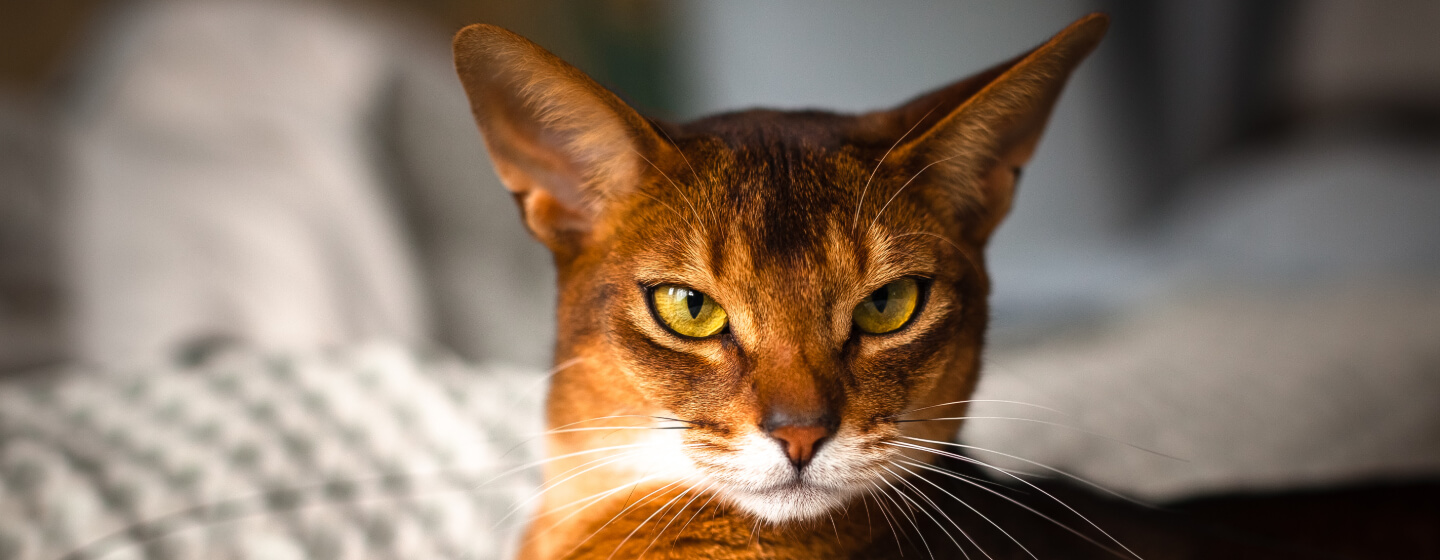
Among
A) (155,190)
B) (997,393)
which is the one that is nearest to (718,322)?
(997,393)

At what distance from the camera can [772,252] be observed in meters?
0.58

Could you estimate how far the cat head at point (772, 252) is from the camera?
1.82 feet

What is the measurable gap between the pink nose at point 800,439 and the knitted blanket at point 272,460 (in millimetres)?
285

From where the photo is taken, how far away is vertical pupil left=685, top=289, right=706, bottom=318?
60 cm

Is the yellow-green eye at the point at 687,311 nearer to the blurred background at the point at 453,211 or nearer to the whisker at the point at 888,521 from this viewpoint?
the whisker at the point at 888,521

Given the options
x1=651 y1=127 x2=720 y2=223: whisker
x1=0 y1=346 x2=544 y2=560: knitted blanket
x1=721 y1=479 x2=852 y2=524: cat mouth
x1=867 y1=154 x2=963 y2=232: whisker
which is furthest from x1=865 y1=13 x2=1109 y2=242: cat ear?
x1=0 y1=346 x2=544 y2=560: knitted blanket

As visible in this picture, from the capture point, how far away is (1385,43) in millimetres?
2254

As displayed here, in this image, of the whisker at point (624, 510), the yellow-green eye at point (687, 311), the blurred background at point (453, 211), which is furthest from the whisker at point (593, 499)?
the blurred background at point (453, 211)

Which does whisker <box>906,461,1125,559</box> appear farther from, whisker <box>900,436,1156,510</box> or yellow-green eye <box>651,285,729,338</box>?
yellow-green eye <box>651,285,729,338</box>

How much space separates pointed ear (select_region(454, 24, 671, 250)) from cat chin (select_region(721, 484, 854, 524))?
0.25m

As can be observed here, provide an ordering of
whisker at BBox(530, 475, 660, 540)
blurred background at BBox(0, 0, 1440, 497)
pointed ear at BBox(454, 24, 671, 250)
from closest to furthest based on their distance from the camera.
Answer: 1. pointed ear at BBox(454, 24, 671, 250)
2. whisker at BBox(530, 475, 660, 540)
3. blurred background at BBox(0, 0, 1440, 497)

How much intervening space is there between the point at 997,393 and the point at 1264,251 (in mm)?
1955

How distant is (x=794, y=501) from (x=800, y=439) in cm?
6

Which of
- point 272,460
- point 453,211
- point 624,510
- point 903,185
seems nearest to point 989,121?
point 903,185
